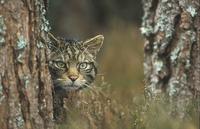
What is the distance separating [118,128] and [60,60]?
80 cm

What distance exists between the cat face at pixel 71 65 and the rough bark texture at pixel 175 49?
687 mm

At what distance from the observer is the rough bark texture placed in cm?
696

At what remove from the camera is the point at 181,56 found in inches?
277

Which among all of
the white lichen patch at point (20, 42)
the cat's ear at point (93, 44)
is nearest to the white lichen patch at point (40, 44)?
the white lichen patch at point (20, 42)

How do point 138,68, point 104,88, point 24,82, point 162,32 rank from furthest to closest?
point 138,68 → point 162,32 → point 104,88 → point 24,82

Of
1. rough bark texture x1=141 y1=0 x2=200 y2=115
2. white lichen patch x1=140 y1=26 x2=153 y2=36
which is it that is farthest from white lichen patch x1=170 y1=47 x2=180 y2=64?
white lichen patch x1=140 y1=26 x2=153 y2=36

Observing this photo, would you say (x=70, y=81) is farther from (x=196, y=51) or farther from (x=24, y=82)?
(x=196, y=51)

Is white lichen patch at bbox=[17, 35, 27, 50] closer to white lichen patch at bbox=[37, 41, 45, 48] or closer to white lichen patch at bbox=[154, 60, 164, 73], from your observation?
white lichen patch at bbox=[37, 41, 45, 48]

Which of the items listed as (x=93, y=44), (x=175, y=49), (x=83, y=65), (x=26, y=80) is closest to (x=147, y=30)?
(x=175, y=49)

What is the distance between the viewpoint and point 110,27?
53.2 feet

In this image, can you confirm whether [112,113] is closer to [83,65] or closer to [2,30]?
[83,65]

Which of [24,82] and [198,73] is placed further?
[198,73]

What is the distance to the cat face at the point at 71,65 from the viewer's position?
20.3 feet

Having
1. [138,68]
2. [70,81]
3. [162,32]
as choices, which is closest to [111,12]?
[138,68]
